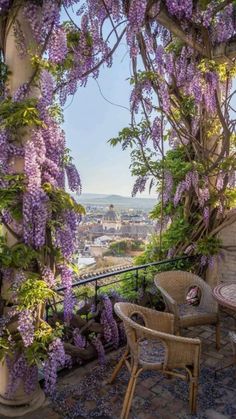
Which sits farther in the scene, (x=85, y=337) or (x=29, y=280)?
(x=85, y=337)

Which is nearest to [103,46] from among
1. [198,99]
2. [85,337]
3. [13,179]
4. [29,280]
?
[198,99]

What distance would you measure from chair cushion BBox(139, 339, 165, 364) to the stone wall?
223 centimetres

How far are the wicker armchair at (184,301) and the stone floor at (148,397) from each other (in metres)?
0.35

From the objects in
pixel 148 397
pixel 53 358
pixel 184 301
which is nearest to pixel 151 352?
pixel 148 397

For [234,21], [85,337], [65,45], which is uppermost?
[234,21]

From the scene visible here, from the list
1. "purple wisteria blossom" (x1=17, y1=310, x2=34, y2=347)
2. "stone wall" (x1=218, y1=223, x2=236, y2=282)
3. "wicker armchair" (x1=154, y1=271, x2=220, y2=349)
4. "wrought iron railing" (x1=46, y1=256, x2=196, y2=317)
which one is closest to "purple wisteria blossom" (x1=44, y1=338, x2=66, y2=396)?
"purple wisteria blossom" (x1=17, y1=310, x2=34, y2=347)

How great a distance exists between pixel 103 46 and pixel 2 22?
1.02 meters

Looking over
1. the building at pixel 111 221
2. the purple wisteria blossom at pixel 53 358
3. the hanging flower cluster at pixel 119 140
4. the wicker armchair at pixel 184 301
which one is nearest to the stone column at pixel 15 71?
the hanging flower cluster at pixel 119 140

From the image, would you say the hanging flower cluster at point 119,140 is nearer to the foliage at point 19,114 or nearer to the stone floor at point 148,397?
the foliage at point 19,114

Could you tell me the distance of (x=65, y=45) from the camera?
7.60 ft

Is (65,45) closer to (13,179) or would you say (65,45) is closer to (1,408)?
(13,179)

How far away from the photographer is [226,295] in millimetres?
2855

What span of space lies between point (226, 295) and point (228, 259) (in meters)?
1.71

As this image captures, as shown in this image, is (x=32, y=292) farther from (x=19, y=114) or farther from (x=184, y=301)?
(x=184, y=301)
